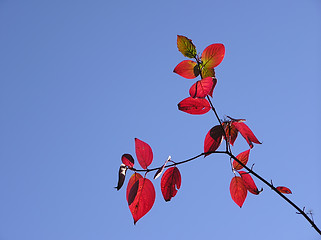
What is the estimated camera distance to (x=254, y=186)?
1.82 feet

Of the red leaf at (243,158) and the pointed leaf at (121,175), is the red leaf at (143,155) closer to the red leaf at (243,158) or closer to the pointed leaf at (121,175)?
the pointed leaf at (121,175)

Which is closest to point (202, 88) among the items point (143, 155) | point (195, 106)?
point (195, 106)

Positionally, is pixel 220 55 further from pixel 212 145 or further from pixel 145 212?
pixel 145 212

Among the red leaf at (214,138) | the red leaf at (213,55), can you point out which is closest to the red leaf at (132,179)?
the red leaf at (214,138)

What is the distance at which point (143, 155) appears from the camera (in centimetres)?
54

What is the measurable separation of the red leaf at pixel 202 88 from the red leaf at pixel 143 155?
14 cm

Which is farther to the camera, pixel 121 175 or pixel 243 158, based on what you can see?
pixel 243 158

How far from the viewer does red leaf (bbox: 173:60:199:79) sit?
0.56 metres

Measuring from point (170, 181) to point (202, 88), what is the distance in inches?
7.3

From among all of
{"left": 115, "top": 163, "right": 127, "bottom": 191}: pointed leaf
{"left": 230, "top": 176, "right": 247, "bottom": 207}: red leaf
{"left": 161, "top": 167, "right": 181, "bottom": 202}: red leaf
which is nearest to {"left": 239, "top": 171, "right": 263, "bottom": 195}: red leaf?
{"left": 230, "top": 176, "right": 247, "bottom": 207}: red leaf

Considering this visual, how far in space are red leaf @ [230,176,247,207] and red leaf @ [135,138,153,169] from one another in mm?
182

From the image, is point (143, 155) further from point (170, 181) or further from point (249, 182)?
point (249, 182)

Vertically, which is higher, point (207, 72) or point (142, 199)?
point (207, 72)

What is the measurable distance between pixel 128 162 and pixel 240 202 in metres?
0.25
